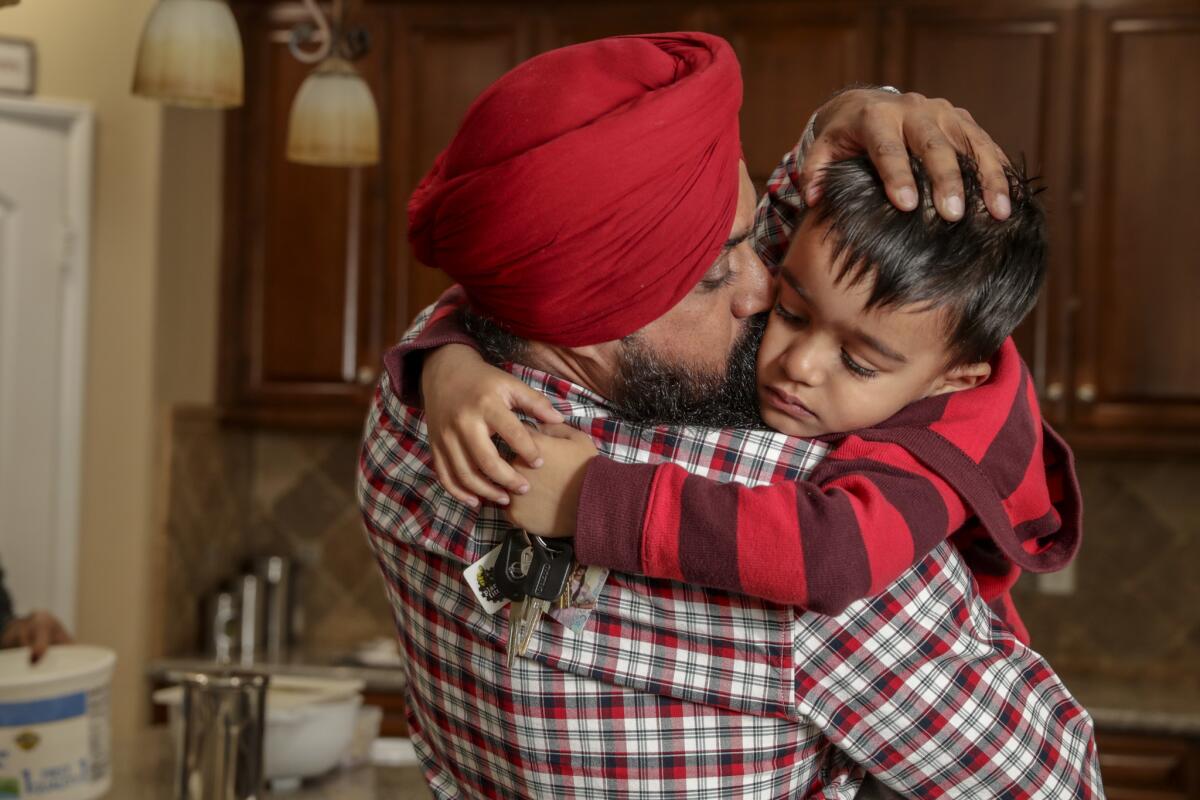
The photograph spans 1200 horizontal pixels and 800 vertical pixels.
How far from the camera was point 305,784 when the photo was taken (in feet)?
6.95

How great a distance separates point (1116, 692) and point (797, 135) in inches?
64.7

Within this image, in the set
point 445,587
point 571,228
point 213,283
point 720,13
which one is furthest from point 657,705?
point 213,283

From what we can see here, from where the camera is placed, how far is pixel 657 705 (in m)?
0.93

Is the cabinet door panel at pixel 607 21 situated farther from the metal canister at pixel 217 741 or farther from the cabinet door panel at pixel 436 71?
the metal canister at pixel 217 741

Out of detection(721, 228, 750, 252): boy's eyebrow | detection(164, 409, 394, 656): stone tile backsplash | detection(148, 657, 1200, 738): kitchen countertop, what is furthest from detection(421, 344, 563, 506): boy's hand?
detection(164, 409, 394, 656): stone tile backsplash

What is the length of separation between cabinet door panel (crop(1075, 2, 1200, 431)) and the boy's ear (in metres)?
2.44

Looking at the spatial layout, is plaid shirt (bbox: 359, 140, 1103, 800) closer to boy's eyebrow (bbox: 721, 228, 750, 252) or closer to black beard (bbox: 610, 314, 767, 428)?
black beard (bbox: 610, 314, 767, 428)

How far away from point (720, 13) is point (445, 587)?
2819 mm

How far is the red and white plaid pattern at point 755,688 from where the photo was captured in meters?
0.90

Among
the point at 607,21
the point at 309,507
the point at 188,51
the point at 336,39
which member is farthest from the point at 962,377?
the point at 309,507

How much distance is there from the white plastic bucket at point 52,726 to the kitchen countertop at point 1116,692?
1.75 meters

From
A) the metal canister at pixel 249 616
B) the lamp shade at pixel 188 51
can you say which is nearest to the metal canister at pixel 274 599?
the metal canister at pixel 249 616

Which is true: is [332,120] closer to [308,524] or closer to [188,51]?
[188,51]

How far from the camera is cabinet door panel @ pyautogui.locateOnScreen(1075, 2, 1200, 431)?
336 cm
